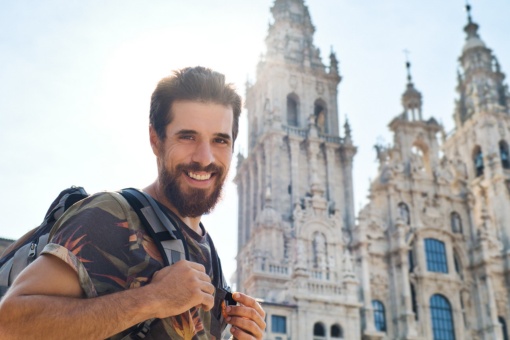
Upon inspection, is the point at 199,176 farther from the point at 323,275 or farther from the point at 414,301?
the point at 414,301

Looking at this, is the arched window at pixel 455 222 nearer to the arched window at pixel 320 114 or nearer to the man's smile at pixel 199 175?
the arched window at pixel 320 114

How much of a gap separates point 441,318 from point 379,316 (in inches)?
145

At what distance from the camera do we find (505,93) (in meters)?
44.5

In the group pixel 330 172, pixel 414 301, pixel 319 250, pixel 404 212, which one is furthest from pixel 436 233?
pixel 319 250

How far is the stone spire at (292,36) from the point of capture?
38.2 meters

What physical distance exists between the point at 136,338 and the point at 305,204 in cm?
3034

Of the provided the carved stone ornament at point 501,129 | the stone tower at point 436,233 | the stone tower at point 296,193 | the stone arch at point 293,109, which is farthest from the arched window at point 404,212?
the carved stone ornament at point 501,129

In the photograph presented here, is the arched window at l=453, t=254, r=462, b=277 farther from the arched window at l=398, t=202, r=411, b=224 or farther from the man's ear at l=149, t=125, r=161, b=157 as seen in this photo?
the man's ear at l=149, t=125, r=161, b=157

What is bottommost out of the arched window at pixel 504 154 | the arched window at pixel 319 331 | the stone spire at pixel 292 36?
the arched window at pixel 319 331

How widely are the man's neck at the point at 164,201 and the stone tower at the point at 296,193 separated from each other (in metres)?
23.3

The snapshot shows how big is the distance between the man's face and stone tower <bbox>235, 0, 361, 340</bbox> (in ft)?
77.0

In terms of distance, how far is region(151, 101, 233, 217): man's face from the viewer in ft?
9.05

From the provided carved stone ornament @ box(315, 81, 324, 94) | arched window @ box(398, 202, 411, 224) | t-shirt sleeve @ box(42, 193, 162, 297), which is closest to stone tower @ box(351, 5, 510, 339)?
arched window @ box(398, 202, 411, 224)

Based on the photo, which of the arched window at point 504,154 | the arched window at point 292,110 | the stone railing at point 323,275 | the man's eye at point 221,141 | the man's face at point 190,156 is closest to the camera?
the man's face at point 190,156
